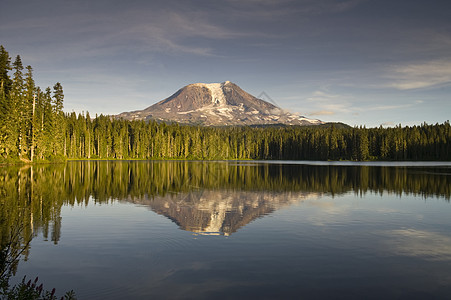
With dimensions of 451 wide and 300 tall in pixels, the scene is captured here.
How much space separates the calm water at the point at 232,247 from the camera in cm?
1076

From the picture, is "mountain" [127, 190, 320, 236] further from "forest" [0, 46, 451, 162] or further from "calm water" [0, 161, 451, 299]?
"forest" [0, 46, 451, 162]

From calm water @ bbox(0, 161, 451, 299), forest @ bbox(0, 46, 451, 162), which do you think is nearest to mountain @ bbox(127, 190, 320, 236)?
calm water @ bbox(0, 161, 451, 299)

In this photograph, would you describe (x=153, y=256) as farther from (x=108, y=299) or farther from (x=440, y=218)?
(x=440, y=218)

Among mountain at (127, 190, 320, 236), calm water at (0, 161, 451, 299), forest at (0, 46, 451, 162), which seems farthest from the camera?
forest at (0, 46, 451, 162)

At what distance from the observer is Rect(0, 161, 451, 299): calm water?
10758mm

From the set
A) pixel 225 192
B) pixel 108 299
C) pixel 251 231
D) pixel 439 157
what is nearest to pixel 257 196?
pixel 225 192

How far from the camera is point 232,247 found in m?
15.5

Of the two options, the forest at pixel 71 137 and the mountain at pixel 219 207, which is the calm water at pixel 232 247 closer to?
the mountain at pixel 219 207

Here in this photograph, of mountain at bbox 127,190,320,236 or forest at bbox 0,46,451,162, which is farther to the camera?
forest at bbox 0,46,451,162

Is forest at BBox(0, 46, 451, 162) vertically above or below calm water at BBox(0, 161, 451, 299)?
above

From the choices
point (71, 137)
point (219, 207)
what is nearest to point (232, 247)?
point (219, 207)

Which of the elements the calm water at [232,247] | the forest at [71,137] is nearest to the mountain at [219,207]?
the calm water at [232,247]

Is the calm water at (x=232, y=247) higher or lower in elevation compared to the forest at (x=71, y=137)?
lower

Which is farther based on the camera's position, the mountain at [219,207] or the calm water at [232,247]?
the mountain at [219,207]
